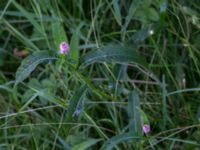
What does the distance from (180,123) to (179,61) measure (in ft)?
0.87

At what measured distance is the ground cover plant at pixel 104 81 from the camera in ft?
4.32

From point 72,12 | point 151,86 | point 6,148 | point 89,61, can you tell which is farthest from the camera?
point 72,12

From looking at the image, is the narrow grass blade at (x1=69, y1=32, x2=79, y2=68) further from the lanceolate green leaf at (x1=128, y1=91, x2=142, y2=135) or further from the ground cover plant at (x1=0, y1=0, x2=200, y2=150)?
the lanceolate green leaf at (x1=128, y1=91, x2=142, y2=135)

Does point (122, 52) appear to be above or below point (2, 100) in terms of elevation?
above

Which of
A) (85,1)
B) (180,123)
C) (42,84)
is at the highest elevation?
(85,1)

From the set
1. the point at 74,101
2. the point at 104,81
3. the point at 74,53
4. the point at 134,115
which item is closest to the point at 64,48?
the point at 74,53

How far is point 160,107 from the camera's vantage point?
1647 millimetres

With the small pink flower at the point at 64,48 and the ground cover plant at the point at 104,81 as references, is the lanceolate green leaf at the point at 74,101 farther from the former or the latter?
the small pink flower at the point at 64,48

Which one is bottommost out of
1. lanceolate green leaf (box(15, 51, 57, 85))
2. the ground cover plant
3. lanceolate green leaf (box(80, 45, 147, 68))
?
the ground cover plant

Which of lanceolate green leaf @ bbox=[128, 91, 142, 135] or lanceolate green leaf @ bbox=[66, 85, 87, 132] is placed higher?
lanceolate green leaf @ bbox=[66, 85, 87, 132]

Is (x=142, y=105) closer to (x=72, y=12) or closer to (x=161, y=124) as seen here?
(x=161, y=124)

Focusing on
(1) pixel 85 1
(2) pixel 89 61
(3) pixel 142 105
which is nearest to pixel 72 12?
(1) pixel 85 1

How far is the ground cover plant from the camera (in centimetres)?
132

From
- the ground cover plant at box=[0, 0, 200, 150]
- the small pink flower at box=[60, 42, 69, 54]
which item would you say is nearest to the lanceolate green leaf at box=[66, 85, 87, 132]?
A: the ground cover plant at box=[0, 0, 200, 150]
